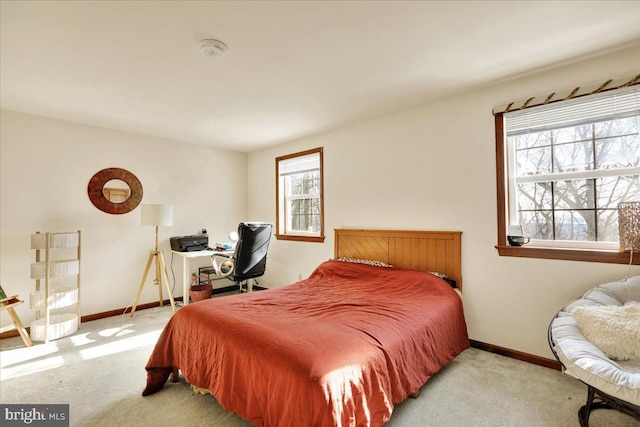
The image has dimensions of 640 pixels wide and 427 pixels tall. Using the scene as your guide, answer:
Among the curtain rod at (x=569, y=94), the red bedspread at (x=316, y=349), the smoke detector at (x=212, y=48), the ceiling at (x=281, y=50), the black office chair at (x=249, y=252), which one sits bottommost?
the red bedspread at (x=316, y=349)

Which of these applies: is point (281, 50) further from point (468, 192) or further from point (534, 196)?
point (534, 196)

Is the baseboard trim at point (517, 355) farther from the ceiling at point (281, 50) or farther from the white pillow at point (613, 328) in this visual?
the ceiling at point (281, 50)


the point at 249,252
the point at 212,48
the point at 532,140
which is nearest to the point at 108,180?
the point at 249,252

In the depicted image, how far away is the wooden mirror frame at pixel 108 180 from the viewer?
11.8 feet

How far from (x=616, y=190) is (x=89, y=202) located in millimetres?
5123

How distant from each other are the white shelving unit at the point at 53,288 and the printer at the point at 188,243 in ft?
3.43

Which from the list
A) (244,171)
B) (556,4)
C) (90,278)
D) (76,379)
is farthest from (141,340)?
(556,4)

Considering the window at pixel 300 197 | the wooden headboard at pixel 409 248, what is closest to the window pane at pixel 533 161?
the wooden headboard at pixel 409 248

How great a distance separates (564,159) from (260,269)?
3293 millimetres

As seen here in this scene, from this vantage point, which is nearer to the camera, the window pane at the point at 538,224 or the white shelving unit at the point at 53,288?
the window pane at the point at 538,224

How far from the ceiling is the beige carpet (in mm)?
2100

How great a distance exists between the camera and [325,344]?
1520 millimetres

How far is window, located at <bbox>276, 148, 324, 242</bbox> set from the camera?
163 inches

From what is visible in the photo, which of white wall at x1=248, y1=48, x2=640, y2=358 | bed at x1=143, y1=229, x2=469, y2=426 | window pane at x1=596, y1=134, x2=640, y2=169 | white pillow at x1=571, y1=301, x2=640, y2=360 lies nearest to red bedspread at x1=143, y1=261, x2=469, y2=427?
bed at x1=143, y1=229, x2=469, y2=426
